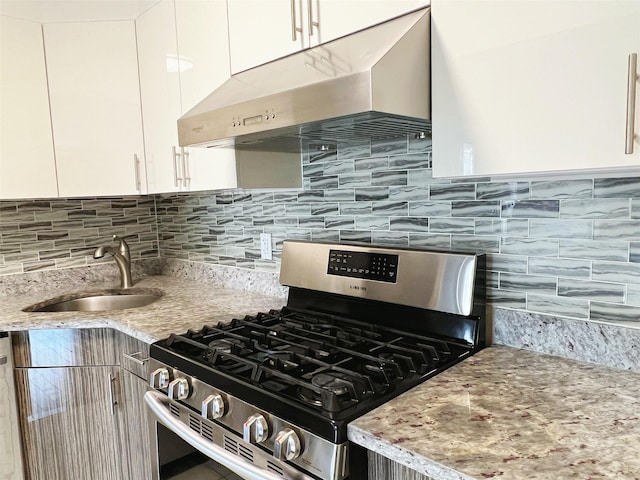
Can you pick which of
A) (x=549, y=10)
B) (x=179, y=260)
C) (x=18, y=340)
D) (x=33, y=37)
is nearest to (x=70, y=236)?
(x=179, y=260)

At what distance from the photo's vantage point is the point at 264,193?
204 cm

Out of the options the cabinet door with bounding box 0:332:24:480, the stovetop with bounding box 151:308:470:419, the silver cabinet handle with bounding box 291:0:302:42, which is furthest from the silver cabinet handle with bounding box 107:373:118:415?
the silver cabinet handle with bounding box 291:0:302:42

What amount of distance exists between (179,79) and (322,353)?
128 cm

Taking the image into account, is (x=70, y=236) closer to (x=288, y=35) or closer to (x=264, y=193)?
(x=264, y=193)

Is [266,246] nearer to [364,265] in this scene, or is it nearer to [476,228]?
[364,265]

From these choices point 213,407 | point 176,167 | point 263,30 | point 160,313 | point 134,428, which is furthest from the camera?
point 176,167

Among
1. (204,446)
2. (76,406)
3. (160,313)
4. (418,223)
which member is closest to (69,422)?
(76,406)

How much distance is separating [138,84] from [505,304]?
1819 millimetres

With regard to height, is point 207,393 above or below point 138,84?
below

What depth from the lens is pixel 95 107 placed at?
209 cm

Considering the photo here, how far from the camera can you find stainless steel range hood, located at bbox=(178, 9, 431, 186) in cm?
99

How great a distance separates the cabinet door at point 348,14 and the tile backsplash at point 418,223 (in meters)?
0.42

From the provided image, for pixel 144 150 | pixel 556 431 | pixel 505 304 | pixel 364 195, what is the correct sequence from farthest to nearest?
pixel 144 150 < pixel 364 195 < pixel 505 304 < pixel 556 431

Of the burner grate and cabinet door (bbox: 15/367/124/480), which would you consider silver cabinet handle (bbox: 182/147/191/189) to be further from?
cabinet door (bbox: 15/367/124/480)
